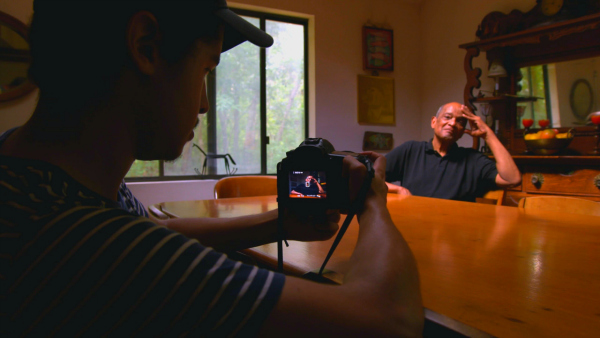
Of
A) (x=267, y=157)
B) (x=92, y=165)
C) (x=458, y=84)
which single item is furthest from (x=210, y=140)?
(x=92, y=165)

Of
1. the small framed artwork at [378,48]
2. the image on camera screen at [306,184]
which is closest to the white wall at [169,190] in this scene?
the small framed artwork at [378,48]

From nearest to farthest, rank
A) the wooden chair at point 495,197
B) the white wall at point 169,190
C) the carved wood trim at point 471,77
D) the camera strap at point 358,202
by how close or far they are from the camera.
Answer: the camera strap at point 358,202
the wooden chair at point 495,197
the white wall at point 169,190
the carved wood trim at point 471,77

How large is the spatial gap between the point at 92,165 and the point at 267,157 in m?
3.43

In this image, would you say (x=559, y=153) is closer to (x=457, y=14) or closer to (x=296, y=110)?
(x=457, y=14)

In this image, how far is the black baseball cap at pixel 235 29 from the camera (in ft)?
1.82

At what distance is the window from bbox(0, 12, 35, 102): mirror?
1.04 meters

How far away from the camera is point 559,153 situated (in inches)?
117

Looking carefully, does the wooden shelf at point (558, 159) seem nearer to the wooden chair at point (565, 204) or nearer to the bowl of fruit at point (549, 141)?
the bowl of fruit at point (549, 141)

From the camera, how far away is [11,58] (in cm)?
287

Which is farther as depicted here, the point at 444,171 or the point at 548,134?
A: the point at 548,134

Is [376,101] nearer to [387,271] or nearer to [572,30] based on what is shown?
[572,30]

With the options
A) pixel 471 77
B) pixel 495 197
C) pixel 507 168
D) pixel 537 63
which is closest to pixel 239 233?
pixel 495 197

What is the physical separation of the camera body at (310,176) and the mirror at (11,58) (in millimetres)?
2992

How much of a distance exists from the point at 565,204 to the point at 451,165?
0.88 m
